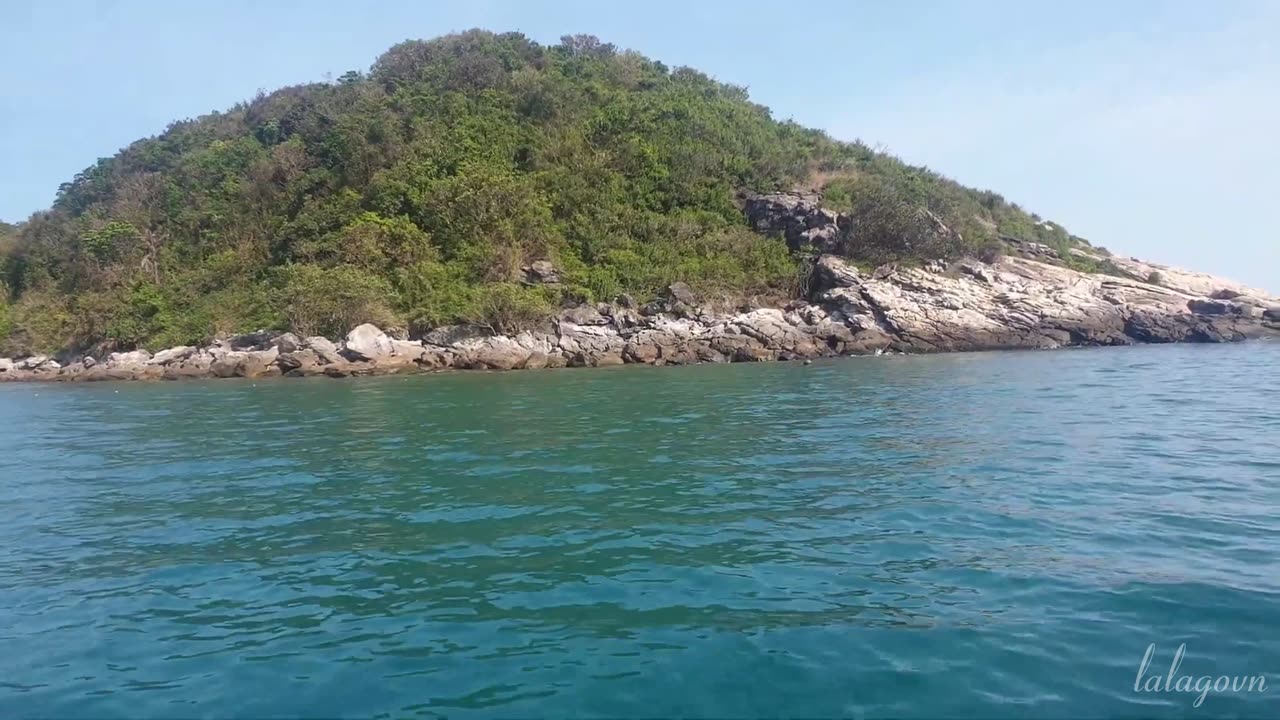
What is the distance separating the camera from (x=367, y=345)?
38469mm

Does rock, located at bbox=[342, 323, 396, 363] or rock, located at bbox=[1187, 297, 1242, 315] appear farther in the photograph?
rock, located at bbox=[1187, 297, 1242, 315]

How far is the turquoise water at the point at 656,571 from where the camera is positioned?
510cm

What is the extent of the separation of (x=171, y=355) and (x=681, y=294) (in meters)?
29.3

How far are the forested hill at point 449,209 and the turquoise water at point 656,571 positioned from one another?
30.3 metres

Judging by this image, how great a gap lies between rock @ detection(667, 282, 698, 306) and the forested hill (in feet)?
2.73

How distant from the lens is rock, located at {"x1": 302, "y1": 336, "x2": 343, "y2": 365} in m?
37.8

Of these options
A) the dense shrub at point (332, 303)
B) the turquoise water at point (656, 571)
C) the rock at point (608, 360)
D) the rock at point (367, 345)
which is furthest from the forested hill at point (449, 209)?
the turquoise water at point (656, 571)

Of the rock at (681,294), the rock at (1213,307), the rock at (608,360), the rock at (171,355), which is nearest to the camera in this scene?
the rock at (608,360)

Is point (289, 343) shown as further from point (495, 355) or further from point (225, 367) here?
point (495, 355)

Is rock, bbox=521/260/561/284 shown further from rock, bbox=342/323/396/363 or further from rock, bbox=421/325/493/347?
rock, bbox=342/323/396/363

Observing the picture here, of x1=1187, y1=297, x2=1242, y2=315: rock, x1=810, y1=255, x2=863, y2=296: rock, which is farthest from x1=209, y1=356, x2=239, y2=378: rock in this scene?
x1=1187, y1=297, x2=1242, y2=315: rock

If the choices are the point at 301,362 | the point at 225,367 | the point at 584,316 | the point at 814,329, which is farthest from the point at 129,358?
the point at 814,329

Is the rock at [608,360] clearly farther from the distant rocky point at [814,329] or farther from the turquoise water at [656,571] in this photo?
the turquoise water at [656,571]

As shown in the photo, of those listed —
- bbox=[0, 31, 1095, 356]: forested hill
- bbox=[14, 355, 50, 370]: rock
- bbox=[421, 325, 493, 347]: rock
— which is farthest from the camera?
bbox=[0, 31, 1095, 356]: forested hill
